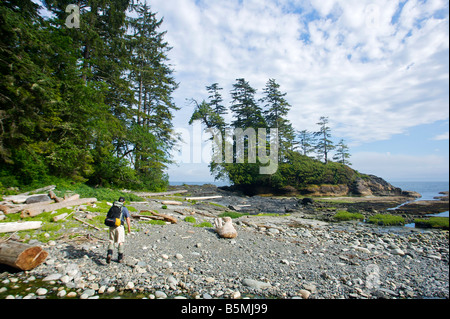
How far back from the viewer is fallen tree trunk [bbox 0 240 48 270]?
15.5ft

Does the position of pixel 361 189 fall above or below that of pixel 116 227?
below

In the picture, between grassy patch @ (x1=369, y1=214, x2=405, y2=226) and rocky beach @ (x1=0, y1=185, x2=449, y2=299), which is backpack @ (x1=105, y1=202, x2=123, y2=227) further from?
grassy patch @ (x1=369, y1=214, x2=405, y2=226)

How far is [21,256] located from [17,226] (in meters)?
2.88

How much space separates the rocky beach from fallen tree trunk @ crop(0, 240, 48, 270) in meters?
0.20

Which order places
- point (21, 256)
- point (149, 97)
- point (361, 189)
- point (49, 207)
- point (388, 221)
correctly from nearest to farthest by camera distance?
point (21, 256)
point (49, 207)
point (388, 221)
point (149, 97)
point (361, 189)

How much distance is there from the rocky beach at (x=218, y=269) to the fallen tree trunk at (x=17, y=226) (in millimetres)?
898

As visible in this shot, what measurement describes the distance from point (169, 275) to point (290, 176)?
125ft

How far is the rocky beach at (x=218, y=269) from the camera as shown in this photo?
4.61 metres

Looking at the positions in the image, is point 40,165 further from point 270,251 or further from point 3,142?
point 270,251

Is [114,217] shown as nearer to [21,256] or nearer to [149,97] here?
[21,256]

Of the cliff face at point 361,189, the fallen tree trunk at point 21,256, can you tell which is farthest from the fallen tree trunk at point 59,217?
the cliff face at point 361,189

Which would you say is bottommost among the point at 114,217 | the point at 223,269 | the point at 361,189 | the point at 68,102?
the point at 223,269

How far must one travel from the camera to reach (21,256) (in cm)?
477

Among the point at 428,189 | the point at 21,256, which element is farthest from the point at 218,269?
the point at 428,189
